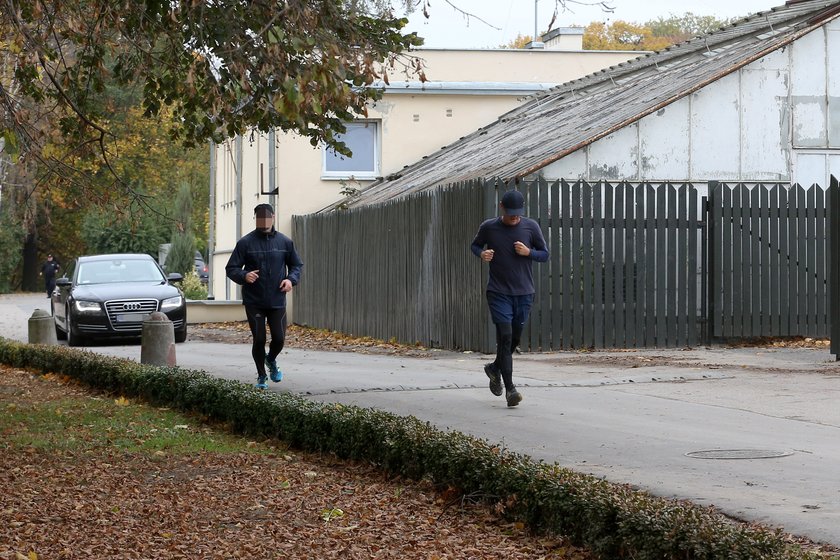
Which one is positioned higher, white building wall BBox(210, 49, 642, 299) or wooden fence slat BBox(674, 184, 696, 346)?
white building wall BBox(210, 49, 642, 299)

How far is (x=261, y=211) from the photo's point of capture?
13445 millimetres

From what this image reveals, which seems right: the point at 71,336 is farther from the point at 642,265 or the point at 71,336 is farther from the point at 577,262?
the point at 642,265

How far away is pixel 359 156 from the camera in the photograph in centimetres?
3269

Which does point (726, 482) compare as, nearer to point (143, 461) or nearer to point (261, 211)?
point (143, 461)

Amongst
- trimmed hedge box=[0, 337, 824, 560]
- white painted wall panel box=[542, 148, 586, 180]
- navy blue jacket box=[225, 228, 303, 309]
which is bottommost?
trimmed hedge box=[0, 337, 824, 560]

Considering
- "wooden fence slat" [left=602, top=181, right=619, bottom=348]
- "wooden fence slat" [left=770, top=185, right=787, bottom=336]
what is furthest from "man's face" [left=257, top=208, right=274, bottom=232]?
"wooden fence slat" [left=770, top=185, right=787, bottom=336]

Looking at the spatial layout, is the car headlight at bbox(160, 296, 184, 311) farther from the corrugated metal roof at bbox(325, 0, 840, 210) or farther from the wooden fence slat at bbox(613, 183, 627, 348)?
the wooden fence slat at bbox(613, 183, 627, 348)

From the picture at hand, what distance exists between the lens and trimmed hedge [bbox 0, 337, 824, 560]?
5.83 metres

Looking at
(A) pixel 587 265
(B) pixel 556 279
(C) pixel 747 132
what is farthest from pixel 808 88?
(B) pixel 556 279

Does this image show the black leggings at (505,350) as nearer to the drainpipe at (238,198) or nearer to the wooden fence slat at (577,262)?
the wooden fence slat at (577,262)

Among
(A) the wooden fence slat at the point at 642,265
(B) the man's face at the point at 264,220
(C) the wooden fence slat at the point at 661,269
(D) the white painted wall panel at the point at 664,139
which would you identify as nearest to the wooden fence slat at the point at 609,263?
(A) the wooden fence slat at the point at 642,265

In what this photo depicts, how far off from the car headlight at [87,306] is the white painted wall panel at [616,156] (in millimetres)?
8942

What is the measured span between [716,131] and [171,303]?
9697mm

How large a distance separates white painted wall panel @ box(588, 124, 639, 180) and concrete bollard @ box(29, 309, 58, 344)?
8.64m
